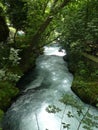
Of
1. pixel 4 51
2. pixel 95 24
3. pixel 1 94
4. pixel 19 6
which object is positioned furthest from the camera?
pixel 19 6

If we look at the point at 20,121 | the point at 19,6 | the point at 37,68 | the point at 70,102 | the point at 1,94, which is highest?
the point at 19,6

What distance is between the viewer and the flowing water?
8422 mm

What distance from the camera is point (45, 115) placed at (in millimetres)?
9133

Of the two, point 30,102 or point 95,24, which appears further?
point 95,24

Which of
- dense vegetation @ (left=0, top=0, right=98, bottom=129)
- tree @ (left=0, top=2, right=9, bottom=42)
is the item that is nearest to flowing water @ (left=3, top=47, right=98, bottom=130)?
dense vegetation @ (left=0, top=0, right=98, bottom=129)

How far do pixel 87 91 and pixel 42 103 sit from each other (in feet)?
6.62

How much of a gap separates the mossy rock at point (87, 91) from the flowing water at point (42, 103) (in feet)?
1.15

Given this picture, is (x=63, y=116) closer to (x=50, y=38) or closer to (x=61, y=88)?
(x=61, y=88)

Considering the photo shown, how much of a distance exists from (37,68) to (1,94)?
8.47m

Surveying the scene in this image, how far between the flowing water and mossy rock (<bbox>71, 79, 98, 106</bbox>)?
13.8 inches

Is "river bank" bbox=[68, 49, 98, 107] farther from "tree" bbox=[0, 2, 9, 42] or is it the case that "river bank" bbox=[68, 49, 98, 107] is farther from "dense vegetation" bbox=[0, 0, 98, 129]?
"tree" bbox=[0, 2, 9, 42]

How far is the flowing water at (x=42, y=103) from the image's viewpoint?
8422mm

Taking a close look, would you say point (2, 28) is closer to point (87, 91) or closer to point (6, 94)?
point (6, 94)

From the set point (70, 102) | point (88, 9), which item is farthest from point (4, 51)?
point (70, 102)
